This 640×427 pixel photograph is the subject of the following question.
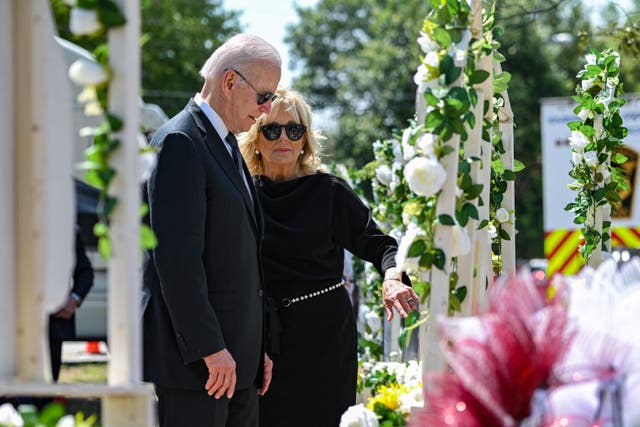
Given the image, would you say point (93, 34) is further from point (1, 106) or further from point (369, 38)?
point (369, 38)

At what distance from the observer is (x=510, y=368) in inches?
80.4

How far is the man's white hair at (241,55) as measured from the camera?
372cm

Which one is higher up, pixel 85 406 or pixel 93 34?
pixel 93 34

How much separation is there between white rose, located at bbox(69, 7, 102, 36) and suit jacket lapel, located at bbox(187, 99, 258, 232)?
1.39m

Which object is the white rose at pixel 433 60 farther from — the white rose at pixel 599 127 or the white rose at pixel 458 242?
the white rose at pixel 599 127

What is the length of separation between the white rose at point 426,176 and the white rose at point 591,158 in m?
1.92

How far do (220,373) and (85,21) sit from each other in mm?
1557

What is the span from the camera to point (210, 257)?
11.7 ft

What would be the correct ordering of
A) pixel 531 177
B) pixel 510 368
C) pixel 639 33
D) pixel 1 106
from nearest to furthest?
pixel 510 368
pixel 1 106
pixel 639 33
pixel 531 177

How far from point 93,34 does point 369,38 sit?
3567 cm

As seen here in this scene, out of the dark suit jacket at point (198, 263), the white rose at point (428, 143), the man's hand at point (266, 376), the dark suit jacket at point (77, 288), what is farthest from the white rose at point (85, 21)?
the dark suit jacket at point (77, 288)

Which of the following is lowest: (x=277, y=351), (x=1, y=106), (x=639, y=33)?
(x=277, y=351)

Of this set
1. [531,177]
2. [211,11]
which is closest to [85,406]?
[211,11]

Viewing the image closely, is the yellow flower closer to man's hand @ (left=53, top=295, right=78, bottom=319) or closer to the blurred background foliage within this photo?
man's hand @ (left=53, top=295, right=78, bottom=319)
